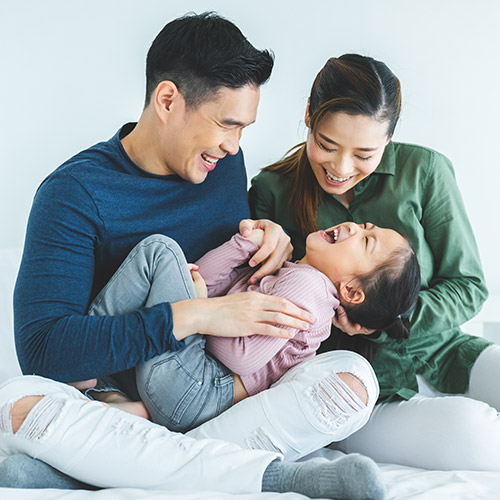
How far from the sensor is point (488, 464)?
61.0 inches

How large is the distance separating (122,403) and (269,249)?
528 mm

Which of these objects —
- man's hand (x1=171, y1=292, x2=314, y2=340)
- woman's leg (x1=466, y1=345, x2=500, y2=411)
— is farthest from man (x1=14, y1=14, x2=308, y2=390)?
woman's leg (x1=466, y1=345, x2=500, y2=411)

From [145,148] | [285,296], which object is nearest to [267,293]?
[285,296]

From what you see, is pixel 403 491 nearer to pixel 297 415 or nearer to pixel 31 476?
pixel 297 415

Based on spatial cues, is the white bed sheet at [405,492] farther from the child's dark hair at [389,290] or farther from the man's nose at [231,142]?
the man's nose at [231,142]

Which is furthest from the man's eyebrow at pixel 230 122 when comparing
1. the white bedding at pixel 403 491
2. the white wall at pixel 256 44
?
the white wall at pixel 256 44

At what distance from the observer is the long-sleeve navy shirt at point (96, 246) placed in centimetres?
148

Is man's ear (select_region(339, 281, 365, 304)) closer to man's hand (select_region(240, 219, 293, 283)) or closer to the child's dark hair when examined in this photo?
the child's dark hair

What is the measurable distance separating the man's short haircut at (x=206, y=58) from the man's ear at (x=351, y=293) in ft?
1.86

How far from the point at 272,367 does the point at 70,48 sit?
5.96 feet

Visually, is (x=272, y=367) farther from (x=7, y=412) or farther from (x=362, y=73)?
(x=362, y=73)

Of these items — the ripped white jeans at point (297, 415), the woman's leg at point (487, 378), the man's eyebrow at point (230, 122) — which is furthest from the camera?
the woman's leg at point (487, 378)

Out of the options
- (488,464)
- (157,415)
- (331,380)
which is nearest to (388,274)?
(331,380)

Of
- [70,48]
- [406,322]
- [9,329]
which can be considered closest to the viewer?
[406,322]
